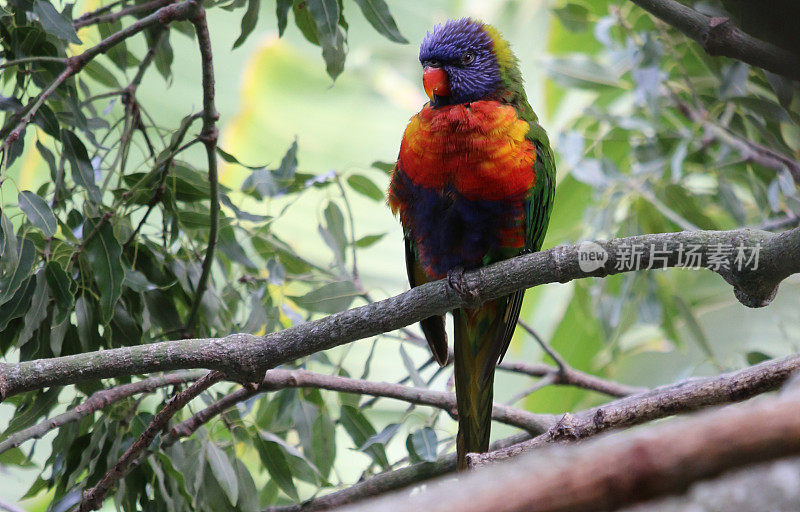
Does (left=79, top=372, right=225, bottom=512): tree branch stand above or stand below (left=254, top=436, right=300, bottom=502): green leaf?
above

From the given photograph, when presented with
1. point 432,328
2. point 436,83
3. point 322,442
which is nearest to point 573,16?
point 436,83

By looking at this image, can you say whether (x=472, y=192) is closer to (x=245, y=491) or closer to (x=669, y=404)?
(x=669, y=404)

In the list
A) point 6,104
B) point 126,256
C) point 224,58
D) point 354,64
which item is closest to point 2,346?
point 126,256

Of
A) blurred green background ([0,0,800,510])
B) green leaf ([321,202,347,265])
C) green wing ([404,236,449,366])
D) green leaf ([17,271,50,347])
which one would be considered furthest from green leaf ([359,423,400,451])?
green leaf ([17,271,50,347])

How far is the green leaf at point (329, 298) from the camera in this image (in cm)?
197

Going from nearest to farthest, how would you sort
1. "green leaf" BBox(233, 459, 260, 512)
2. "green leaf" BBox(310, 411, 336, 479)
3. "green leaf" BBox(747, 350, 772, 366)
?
"green leaf" BBox(233, 459, 260, 512), "green leaf" BBox(310, 411, 336, 479), "green leaf" BBox(747, 350, 772, 366)

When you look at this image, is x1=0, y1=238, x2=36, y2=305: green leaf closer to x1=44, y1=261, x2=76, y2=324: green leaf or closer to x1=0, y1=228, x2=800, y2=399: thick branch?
x1=44, y1=261, x2=76, y2=324: green leaf

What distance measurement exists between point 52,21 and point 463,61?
3.76 ft

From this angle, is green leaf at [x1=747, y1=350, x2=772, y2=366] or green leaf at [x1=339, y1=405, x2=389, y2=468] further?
green leaf at [x1=747, y1=350, x2=772, y2=366]

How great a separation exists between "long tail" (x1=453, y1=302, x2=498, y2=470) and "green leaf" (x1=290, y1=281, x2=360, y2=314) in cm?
33

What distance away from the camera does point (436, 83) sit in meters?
2.10

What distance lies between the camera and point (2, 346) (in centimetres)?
166

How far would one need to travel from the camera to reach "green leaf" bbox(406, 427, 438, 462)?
1.75 metres

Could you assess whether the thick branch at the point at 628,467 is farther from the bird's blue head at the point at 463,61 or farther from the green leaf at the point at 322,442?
the bird's blue head at the point at 463,61
